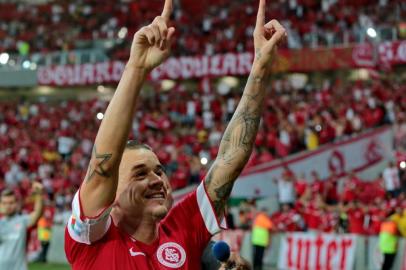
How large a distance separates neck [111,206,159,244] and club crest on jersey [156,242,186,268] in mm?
71

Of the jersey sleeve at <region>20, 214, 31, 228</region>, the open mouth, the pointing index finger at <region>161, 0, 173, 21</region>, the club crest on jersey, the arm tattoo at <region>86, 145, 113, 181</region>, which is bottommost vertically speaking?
the jersey sleeve at <region>20, 214, 31, 228</region>

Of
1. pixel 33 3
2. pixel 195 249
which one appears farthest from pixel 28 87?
pixel 195 249

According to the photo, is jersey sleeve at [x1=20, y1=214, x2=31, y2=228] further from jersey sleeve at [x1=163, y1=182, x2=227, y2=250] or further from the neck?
the neck

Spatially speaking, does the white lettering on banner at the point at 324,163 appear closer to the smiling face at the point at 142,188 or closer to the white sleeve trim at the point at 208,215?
the white sleeve trim at the point at 208,215

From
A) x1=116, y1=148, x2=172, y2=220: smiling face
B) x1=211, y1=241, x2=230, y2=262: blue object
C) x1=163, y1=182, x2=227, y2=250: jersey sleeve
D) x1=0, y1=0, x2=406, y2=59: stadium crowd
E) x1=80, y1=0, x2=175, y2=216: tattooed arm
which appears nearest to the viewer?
x1=80, y1=0, x2=175, y2=216: tattooed arm

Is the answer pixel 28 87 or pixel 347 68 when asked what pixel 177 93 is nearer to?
pixel 347 68

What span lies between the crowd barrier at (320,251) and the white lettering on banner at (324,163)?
157 inches

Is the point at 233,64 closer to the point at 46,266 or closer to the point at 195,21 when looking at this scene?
the point at 195,21

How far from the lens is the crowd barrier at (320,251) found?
614 inches

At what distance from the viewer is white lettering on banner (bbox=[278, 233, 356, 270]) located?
15945mm

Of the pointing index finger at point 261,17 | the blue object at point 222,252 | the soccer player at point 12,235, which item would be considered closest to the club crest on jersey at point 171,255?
the pointing index finger at point 261,17

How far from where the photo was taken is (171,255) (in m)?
3.44

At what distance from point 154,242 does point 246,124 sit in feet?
2.15

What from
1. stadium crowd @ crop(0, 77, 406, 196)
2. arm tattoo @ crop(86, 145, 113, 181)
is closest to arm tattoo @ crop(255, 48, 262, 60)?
arm tattoo @ crop(86, 145, 113, 181)
